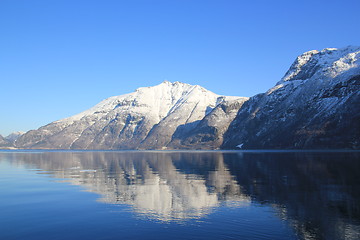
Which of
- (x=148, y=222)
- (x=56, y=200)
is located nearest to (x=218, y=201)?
(x=148, y=222)

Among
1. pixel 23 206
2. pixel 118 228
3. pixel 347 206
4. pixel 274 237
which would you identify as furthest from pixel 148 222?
pixel 347 206

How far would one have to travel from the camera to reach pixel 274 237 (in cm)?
2844

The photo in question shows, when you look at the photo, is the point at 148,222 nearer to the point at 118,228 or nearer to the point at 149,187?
the point at 118,228

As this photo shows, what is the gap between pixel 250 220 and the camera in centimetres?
3416

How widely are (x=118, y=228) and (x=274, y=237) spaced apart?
579 inches

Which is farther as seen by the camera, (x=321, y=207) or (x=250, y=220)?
(x=321, y=207)

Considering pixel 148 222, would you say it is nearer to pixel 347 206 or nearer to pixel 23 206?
pixel 23 206

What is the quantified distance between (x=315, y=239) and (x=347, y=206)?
15.8m

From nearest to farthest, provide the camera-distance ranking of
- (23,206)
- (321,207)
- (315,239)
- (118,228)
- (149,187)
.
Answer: (315,239) < (118,228) < (321,207) < (23,206) < (149,187)

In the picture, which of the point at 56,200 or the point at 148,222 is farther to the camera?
the point at 56,200

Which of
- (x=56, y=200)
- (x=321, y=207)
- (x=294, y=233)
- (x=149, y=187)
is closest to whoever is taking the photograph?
(x=294, y=233)

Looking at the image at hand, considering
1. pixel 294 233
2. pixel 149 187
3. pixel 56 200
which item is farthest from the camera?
pixel 149 187

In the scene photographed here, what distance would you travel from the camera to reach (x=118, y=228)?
31.8 m

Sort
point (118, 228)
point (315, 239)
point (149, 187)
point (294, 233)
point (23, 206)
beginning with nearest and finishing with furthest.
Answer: point (315, 239) → point (294, 233) → point (118, 228) → point (23, 206) → point (149, 187)
